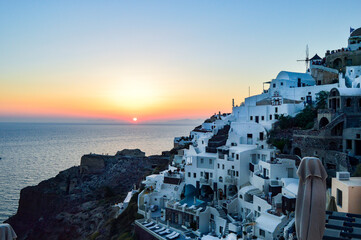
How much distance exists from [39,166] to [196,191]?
68.0 m

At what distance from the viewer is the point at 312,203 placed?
19.2ft

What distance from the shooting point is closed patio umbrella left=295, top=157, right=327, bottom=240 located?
5.81 m

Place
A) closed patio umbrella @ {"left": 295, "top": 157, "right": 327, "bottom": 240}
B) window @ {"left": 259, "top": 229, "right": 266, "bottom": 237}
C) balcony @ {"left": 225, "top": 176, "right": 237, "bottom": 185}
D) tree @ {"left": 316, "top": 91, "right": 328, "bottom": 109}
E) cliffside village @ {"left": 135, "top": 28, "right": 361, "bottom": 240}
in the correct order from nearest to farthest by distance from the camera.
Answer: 1. closed patio umbrella @ {"left": 295, "top": 157, "right": 327, "bottom": 240}
2. window @ {"left": 259, "top": 229, "right": 266, "bottom": 237}
3. cliffside village @ {"left": 135, "top": 28, "right": 361, "bottom": 240}
4. balcony @ {"left": 225, "top": 176, "right": 237, "bottom": 185}
5. tree @ {"left": 316, "top": 91, "right": 328, "bottom": 109}

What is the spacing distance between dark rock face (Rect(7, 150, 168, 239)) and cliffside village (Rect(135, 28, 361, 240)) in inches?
441

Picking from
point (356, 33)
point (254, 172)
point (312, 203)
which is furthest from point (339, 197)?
point (356, 33)

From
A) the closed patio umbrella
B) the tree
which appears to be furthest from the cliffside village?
the closed patio umbrella

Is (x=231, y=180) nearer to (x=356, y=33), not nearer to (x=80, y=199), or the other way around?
(x=80, y=199)

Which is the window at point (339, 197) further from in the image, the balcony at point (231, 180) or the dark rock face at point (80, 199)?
the dark rock face at point (80, 199)

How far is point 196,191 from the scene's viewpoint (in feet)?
113

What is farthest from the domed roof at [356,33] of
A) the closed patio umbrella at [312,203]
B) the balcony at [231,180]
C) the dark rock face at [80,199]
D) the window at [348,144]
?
the closed patio umbrella at [312,203]

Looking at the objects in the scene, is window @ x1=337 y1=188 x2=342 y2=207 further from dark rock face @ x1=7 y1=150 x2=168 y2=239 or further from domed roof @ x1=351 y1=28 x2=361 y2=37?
domed roof @ x1=351 y1=28 x2=361 y2=37

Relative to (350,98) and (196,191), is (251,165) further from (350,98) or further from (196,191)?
(350,98)

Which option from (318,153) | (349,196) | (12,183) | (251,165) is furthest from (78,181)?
(349,196)

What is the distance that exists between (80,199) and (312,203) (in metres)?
53.1
